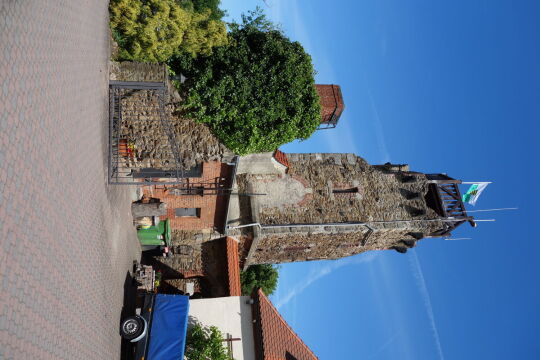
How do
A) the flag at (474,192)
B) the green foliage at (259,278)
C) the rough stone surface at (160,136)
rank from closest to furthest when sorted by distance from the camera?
the rough stone surface at (160,136) → the flag at (474,192) → the green foliage at (259,278)

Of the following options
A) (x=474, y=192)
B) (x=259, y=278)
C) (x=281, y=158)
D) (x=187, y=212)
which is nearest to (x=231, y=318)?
(x=187, y=212)

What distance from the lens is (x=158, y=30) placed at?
10875 mm

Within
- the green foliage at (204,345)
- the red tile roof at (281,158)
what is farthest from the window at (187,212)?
the green foliage at (204,345)

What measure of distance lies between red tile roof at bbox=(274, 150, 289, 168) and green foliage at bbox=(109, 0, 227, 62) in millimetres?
5142

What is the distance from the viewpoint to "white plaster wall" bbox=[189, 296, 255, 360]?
14383 mm

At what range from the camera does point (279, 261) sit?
1902 centimetres

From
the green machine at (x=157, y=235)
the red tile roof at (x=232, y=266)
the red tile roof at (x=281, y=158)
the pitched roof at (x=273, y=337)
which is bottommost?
the pitched roof at (x=273, y=337)

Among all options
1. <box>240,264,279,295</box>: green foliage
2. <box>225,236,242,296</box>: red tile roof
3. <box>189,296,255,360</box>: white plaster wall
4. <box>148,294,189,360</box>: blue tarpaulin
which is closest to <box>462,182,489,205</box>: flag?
<box>225,236,242,296</box>: red tile roof

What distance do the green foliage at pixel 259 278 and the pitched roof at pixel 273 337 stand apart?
6526mm

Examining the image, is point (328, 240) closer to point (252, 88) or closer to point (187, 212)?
point (187, 212)

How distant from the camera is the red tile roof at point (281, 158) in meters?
15.3

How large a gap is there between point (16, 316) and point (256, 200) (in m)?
10.2

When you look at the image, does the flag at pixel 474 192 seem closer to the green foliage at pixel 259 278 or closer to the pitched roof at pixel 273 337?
the pitched roof at pixel 273 337

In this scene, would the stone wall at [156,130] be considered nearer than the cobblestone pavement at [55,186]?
No
